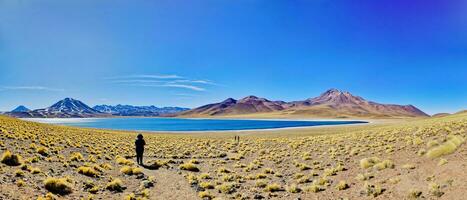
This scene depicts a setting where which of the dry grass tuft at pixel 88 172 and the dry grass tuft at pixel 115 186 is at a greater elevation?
the dry grass tuft at pixel 88 172

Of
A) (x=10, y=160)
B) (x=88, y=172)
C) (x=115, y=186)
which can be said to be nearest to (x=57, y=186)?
(x=115, y=186)

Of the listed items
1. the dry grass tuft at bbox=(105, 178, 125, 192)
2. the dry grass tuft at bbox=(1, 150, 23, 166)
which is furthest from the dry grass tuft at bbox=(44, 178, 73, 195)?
the dry grass tuft at bbox=(1, 150, 23, 166)

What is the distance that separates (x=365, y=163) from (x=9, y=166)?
17.7 metres

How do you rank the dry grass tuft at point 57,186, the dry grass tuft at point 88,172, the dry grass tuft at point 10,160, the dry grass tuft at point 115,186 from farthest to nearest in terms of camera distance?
the dry grass tuft at point 88,172, the dry grass tuft at point 10,160, the dry grass tuft at point 115,186, the dry grass tuft at point 57,186

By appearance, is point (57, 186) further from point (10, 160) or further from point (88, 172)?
point (10, 160)

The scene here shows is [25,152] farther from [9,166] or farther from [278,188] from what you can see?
[278,188]

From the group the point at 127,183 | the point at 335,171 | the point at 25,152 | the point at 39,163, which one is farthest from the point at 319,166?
the point at 25,152

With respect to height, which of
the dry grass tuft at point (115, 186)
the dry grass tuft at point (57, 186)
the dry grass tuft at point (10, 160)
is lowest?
the dry grass tuft at point (115, 186)

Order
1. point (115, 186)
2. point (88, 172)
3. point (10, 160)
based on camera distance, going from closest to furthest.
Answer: point (115, 186) → point (10, 160) → point (88, 172)

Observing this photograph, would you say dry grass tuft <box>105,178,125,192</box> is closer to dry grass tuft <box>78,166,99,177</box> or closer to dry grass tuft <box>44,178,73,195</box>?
dry grass tuft <box>44,178,73,195</box>

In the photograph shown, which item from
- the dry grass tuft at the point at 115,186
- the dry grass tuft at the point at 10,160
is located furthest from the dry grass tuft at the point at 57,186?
the dry grass tuft at the point at 10,160

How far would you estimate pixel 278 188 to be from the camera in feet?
48.1

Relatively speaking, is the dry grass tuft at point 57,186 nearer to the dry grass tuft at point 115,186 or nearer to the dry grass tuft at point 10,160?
the dry grass tuft at point 115,186

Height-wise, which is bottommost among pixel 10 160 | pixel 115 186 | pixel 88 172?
pixel 115 186
